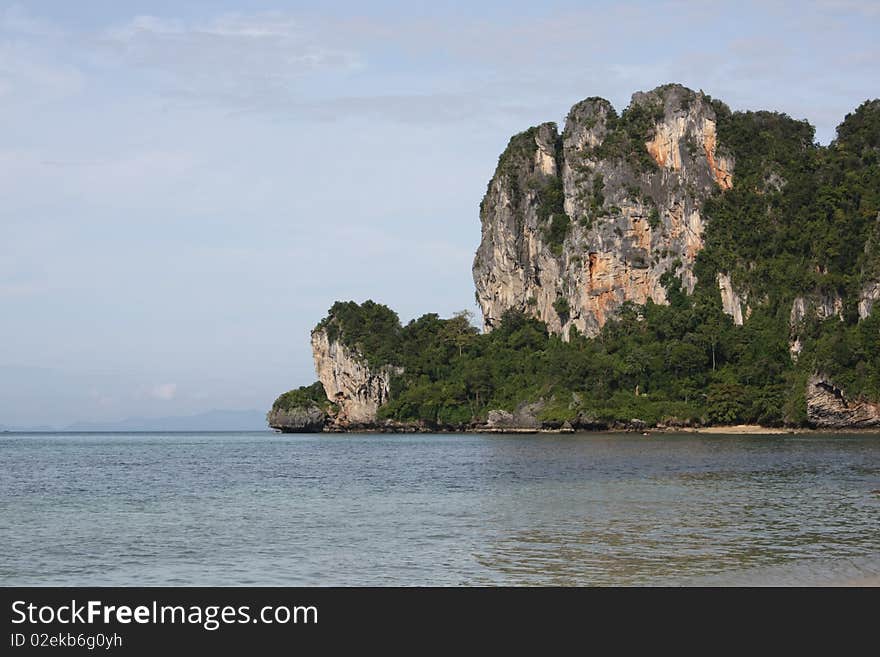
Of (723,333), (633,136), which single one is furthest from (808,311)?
(633,136)

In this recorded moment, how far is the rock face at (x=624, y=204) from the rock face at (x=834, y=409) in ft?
90.6

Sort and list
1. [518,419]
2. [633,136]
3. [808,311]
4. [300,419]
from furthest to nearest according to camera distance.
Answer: [300,419]
[633,136]
[518,419]
[808,311]

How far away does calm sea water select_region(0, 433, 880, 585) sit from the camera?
64.5 ft

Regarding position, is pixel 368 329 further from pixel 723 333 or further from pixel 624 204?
pixel 723 333

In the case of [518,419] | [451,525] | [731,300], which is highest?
[731,300]

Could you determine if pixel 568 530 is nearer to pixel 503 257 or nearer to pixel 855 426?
pixel 855 426

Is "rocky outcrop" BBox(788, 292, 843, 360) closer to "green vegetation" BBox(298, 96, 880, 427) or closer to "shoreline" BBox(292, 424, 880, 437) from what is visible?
"green vegetation" BBox(298, 96, 880, 427)

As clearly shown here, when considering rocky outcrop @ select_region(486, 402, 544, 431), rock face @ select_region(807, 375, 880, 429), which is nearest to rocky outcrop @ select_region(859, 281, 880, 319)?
rock face @ select_region(807, 375, 880, 429)

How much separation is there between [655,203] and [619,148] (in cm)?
863

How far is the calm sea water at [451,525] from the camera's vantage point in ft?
64.5

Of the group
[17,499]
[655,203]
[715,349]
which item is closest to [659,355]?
[715,349]

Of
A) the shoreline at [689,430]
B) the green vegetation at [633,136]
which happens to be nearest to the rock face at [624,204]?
the green vegetation at [633,136]

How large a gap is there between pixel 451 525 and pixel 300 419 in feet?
388

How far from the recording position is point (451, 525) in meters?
27.0
